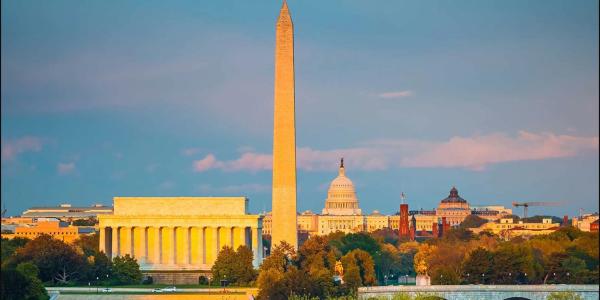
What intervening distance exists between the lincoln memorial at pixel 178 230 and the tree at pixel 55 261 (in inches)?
735

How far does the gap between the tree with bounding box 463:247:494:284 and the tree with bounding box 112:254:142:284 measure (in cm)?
2637

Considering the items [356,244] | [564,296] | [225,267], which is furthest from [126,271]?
[356,244]

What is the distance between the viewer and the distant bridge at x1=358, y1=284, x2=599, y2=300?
13088 cm

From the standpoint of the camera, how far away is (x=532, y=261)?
150 meters

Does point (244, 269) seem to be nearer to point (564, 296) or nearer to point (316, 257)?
point (316, 257)

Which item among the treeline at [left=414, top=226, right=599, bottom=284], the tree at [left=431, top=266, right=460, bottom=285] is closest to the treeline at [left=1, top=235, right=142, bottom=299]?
the tree at [left=431, top=266, right=460, bottom=285]

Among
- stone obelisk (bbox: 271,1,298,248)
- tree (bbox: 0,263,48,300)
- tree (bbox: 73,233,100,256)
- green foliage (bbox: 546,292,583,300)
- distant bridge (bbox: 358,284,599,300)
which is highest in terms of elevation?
stone obelisk (bbox: 271,1,298,248)

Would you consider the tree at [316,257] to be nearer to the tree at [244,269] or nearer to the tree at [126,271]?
the tree at [244,269]

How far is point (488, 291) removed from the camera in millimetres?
134125

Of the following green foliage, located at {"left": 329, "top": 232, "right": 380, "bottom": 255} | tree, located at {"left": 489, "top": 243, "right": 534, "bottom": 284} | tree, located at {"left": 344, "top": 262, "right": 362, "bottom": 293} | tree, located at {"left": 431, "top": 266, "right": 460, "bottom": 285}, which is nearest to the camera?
tree, located at {"left": 344, "top": 262, "right": 362, "bottom": 293}

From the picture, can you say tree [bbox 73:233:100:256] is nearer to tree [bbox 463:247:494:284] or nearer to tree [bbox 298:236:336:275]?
tree [bbox 298:236:336:275]

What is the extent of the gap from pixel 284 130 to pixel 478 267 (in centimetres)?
2127

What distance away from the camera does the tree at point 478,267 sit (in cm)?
14675

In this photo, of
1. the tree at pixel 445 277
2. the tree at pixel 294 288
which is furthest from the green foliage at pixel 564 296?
the tree at pixel 294 288
